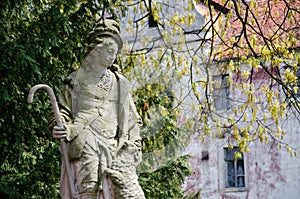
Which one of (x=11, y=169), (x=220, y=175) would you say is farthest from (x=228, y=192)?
(x=11, y=169)

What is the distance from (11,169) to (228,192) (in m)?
13.6

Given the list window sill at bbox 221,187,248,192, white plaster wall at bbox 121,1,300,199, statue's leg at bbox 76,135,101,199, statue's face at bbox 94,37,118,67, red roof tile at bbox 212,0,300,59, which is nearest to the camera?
statue's leg at bbox 76,135,101,199

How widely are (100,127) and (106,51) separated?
0.74m

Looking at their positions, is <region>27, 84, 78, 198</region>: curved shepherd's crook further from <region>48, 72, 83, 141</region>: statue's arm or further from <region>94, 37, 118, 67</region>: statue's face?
<region>94, 37, 118, 67</region>: statue's face

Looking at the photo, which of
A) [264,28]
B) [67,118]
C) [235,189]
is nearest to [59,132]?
[67,118]

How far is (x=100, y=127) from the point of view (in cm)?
771

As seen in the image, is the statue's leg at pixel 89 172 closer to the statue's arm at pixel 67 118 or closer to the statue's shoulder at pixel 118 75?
the statue's arm at pixel 67 118

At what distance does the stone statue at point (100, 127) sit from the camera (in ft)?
24.6

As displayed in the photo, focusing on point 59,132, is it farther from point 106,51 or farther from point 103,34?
point 103,34

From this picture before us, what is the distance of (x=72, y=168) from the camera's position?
24.9ft

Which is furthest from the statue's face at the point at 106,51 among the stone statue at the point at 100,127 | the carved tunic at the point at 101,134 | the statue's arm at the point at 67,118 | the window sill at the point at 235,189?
the window sill at the point at 235,189

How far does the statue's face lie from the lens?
7.90 metres

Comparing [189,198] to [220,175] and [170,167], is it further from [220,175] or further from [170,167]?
[220,175]

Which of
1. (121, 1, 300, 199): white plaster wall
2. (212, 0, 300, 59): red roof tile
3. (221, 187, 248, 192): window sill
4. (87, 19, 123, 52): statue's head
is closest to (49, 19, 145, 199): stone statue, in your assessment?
(87, 19, 123, 52): statue's head
